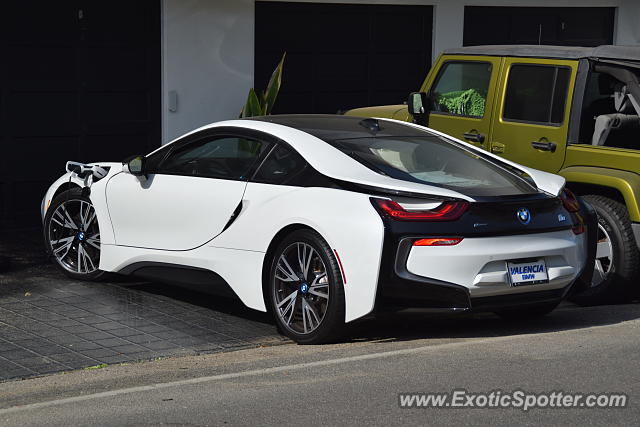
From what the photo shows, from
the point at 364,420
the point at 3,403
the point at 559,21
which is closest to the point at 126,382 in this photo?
the point at 3,403

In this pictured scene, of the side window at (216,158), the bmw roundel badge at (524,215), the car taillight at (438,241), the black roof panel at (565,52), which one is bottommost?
the car taillight at (438,241)

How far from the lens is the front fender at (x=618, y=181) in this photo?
30.5ft

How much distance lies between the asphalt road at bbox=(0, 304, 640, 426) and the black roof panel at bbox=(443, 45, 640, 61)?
248cm

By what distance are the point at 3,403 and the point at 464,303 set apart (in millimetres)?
3003

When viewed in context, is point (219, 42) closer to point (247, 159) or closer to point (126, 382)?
point (247, 159)

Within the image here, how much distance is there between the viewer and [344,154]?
8.26 metres

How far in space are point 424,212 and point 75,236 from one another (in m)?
3.69

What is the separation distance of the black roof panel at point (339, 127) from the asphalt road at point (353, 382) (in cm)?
148

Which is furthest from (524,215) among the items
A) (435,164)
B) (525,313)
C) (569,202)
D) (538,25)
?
(538,25)

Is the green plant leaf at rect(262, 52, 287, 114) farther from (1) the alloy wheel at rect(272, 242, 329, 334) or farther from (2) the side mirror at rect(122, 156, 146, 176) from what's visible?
(1) the alloy wheel at rect(272, 242, 329, 334)

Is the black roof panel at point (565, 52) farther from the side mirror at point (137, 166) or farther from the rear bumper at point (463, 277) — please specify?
the side mirror at point (137, 166)

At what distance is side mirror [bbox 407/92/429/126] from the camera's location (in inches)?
432

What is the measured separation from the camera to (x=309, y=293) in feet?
26.3

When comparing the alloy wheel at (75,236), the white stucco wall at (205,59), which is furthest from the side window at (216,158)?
the white stucco wall at (205,59)
